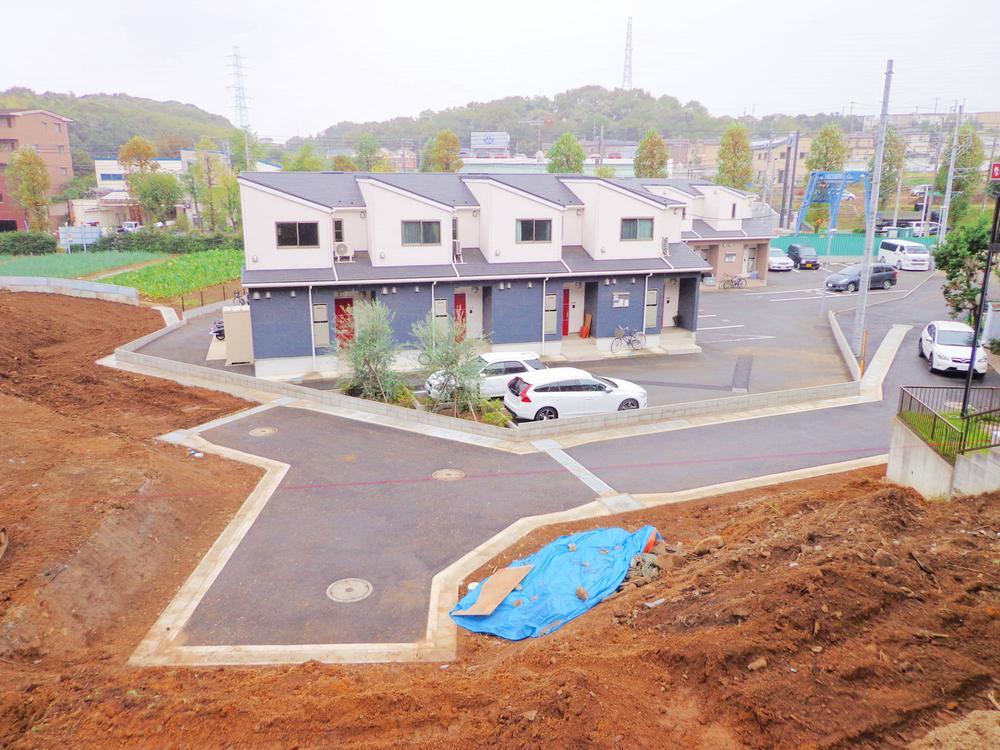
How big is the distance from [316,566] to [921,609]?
931cm

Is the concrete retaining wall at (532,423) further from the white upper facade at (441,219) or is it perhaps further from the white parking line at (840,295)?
the white parking line at (840,295)

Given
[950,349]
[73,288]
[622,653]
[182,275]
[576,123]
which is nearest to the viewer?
[622,653]

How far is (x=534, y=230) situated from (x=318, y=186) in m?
8.88

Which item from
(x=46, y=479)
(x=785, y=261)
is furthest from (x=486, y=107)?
(x=46, y=479)

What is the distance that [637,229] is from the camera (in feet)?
99.5

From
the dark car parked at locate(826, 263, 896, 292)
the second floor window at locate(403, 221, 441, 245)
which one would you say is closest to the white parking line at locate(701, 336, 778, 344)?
the second floor window at locate(403, 221, 441, 245)

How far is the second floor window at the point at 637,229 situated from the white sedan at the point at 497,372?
389 inches

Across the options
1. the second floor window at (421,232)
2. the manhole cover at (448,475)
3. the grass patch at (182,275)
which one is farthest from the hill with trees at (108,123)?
the manhole cover at (448,475)

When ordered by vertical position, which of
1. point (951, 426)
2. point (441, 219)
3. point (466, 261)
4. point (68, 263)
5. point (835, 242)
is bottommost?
point (68, 263)

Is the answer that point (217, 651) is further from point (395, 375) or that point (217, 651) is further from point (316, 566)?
point (395, 375)

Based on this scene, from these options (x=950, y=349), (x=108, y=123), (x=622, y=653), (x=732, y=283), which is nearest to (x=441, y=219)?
(x=950, y=349)

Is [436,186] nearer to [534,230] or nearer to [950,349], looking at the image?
[534,230]

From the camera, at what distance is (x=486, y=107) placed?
626 feet

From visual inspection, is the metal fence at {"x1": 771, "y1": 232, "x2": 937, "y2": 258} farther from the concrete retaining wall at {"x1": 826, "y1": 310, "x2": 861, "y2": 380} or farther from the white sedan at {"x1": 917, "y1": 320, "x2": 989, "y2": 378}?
the white sedan at {"x1": 917, "y1": 320, "x2": 989, "y2": 378}
